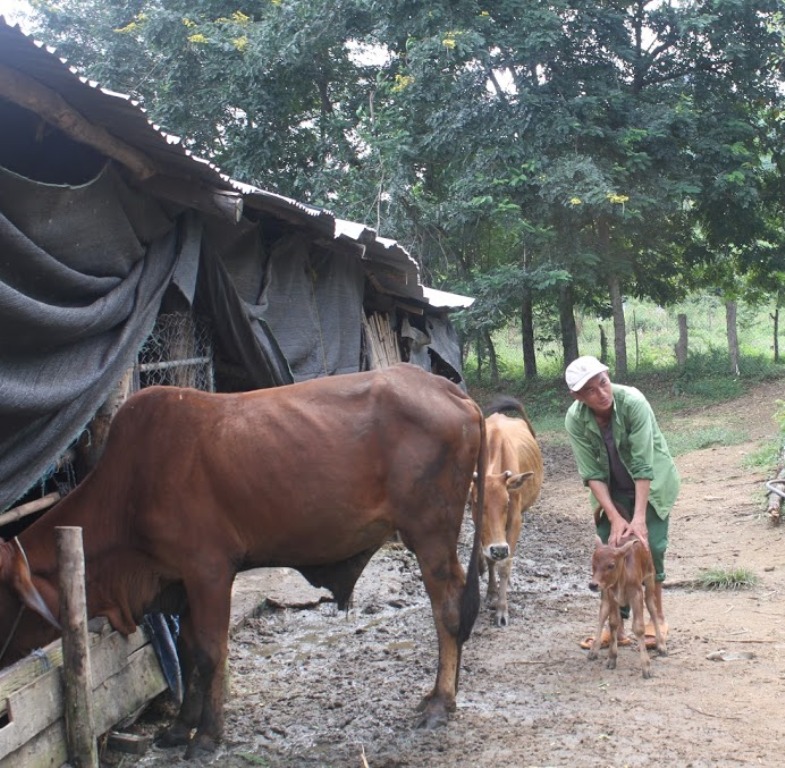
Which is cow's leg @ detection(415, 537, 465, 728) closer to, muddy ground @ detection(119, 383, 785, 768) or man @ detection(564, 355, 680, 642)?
muddy ground @ detection(119, 383, 785, 768)

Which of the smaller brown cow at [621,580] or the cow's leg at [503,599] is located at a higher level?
the smaller brown cow at [621,580]

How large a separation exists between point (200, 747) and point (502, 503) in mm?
3069

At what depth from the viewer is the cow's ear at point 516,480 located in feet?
23.9

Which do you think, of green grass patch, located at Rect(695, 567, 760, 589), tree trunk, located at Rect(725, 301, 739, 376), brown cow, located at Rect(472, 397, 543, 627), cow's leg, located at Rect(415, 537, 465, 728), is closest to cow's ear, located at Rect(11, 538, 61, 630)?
cow's leg, located at Rect(415, 537, 465, 728)

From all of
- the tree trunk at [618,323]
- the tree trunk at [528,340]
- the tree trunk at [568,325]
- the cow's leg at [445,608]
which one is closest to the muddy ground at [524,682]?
the cow's leg at [445,608]

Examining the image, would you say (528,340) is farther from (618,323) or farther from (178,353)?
(178,353)

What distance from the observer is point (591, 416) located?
6070 mm

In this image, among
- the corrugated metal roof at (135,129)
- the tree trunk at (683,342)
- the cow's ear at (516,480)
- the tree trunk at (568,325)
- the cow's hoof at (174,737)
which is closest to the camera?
the corrugated metal roof at (135,129)

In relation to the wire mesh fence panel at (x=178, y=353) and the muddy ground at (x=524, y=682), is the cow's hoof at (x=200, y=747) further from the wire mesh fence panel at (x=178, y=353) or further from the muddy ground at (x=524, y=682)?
the wire mesh fence panel at (x=178, y=353)

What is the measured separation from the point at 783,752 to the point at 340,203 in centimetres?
1479

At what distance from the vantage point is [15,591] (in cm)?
445

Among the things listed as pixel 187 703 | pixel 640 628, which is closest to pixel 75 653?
pixel 187 703

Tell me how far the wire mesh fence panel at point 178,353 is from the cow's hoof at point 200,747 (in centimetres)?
247

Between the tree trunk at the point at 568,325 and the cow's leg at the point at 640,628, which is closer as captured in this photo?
the cow's leg at the point at 640,628
